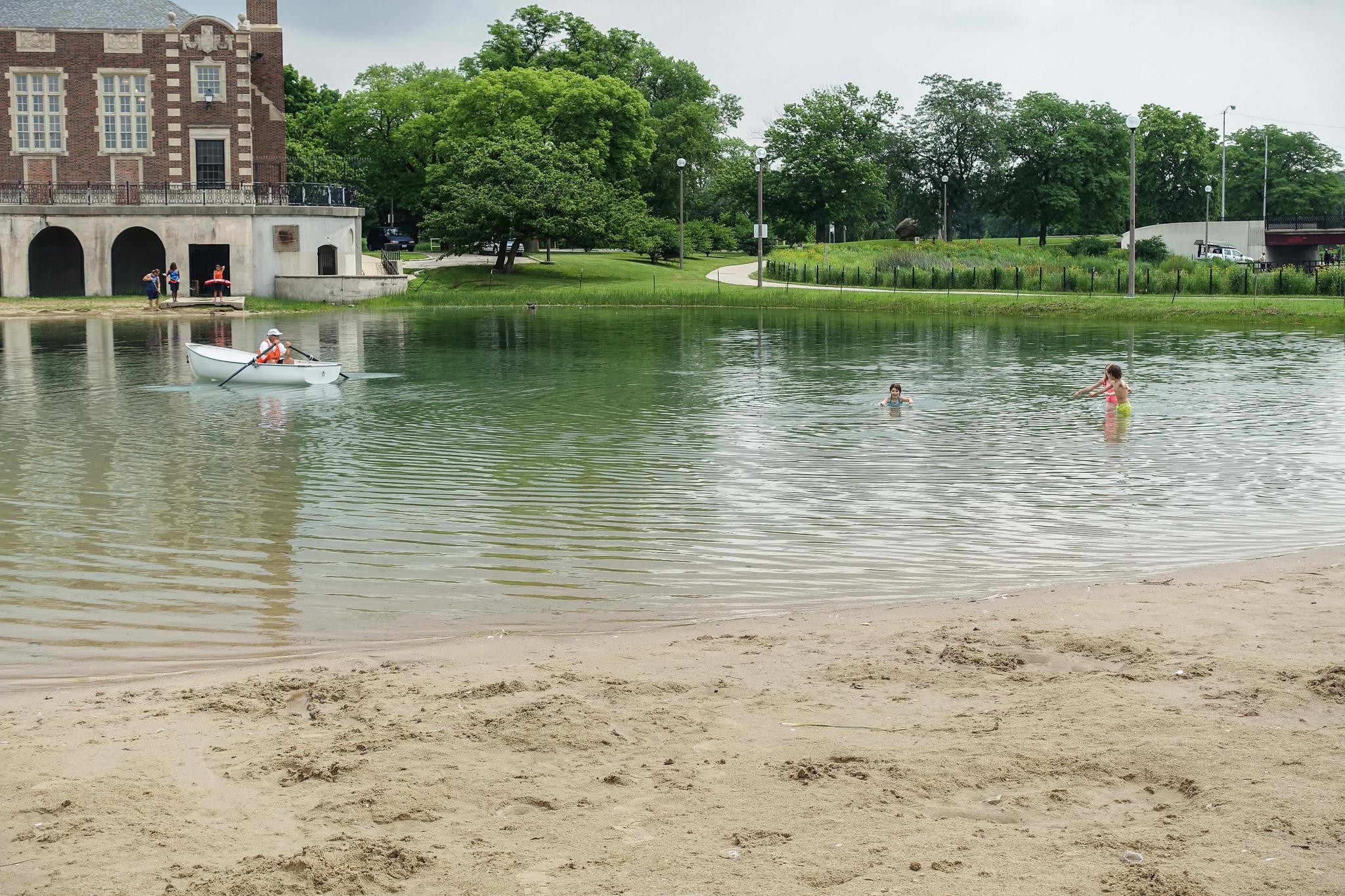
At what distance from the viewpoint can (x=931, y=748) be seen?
293 inches

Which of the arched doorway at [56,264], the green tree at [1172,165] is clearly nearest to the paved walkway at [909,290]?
the arched doorway at [56,264]

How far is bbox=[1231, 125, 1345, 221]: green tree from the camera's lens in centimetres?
12075

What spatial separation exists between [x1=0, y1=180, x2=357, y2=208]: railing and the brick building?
0.23 feet

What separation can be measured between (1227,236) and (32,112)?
280 feet

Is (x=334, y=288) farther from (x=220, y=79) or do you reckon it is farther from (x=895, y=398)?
(x=895, y=398)

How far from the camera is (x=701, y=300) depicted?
63.1 metres

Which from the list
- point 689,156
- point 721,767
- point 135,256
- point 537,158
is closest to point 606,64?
point 689,156

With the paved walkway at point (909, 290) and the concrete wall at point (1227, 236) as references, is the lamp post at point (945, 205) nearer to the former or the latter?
the concrete wall at point (1227, 236)

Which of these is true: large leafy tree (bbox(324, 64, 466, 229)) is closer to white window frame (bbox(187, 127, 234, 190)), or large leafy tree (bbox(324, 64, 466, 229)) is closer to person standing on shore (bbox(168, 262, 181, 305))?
white window frame (bbox(187, 127, 234, 190))

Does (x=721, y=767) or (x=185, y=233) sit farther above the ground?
(x=185, y=233)

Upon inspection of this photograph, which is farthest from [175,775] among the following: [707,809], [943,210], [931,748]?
[943,210]

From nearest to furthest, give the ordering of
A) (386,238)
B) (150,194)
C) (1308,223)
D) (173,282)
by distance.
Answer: (173,282)
(150,194)
(386,238)
(1308,223)

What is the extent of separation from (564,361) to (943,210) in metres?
89.0

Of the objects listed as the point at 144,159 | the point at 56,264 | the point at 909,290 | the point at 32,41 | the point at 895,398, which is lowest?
the point at 895,398
